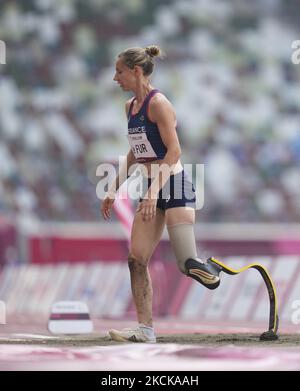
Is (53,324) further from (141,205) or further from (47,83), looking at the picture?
(47,83)

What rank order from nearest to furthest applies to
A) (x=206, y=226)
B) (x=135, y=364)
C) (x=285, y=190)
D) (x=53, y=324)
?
(x=135, y=364), (x=53, y=324), (x=206, y=226), (x=285, y=190)

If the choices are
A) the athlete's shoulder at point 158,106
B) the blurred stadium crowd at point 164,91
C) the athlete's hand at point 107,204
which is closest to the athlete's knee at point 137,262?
the athlete's hand at point 107,204

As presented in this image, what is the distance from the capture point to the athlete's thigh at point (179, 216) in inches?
249

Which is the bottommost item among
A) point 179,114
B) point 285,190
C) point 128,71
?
point 128,71

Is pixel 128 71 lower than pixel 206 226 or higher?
lower

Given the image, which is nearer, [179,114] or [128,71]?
[128,71]

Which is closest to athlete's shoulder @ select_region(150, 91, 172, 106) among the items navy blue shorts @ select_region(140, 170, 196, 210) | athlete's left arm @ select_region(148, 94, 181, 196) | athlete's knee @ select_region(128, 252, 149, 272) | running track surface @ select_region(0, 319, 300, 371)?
athlete's left arm @ select_region(148, 94, 181, 196)

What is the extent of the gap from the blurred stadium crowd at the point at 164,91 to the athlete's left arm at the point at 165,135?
37.3 feet

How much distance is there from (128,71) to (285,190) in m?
12.6

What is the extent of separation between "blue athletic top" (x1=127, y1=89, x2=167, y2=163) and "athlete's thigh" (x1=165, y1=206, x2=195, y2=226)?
38 centimetres

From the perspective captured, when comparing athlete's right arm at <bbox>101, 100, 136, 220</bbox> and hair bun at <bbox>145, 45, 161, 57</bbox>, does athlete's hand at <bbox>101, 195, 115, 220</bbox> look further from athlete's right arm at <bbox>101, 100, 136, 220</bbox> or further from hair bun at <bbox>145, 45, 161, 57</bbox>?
hair bun at <bbox>145, 45, 161, 57</bbox>

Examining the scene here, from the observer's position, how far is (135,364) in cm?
493

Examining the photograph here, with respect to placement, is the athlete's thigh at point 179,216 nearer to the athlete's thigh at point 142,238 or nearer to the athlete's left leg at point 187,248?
the athlete's left leg at point 187,248
